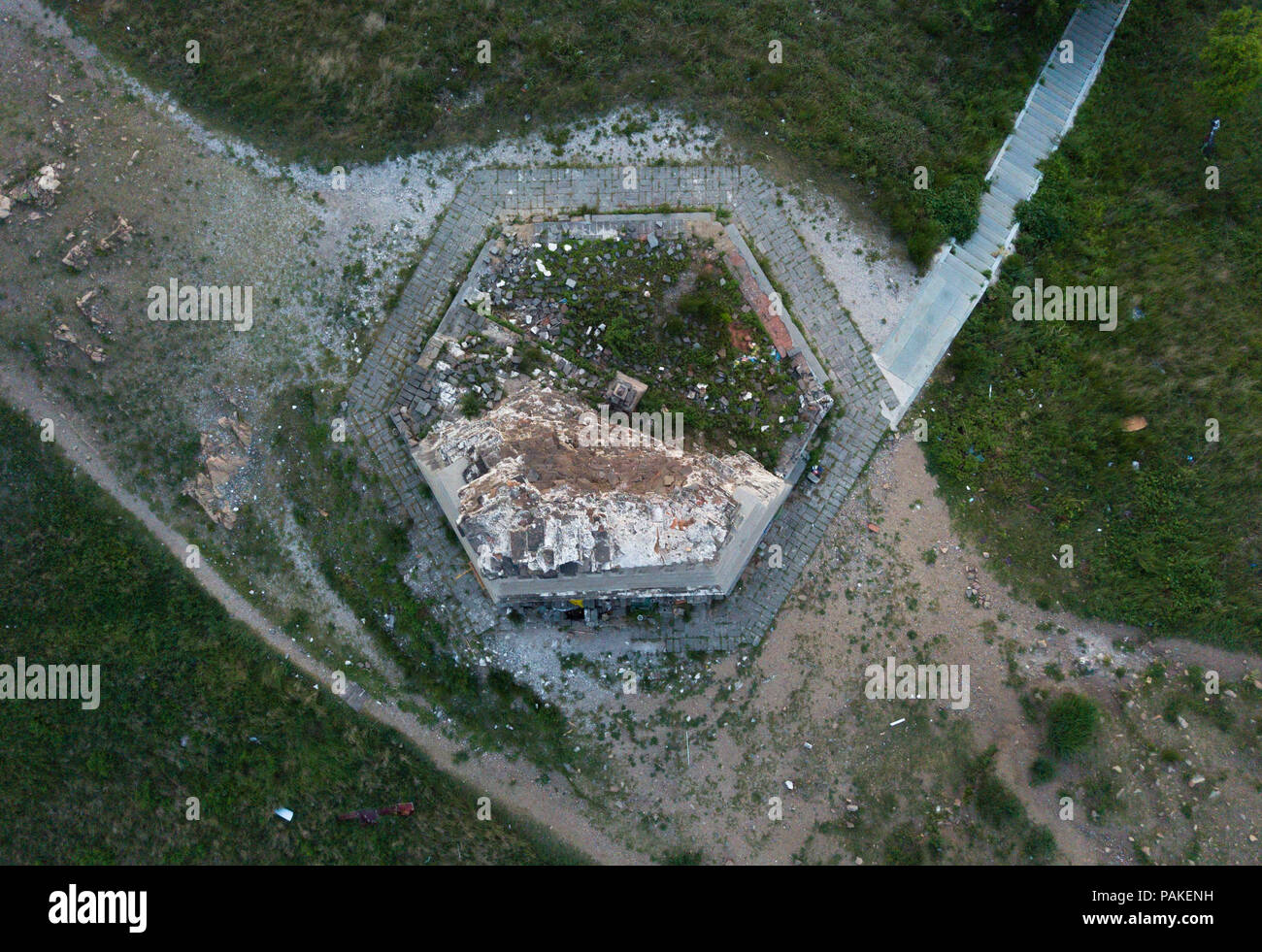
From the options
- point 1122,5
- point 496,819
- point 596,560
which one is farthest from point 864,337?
point 496,819

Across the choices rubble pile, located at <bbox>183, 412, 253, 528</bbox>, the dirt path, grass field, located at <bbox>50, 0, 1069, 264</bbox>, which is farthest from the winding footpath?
rubble pile, located at <bbox>183, 412, 253, 528</bbox>

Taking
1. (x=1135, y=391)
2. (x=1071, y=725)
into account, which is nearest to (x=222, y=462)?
(x=1071, y=725)

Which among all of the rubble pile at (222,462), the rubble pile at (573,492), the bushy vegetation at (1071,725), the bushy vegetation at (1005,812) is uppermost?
the rubble pile at (222,462)

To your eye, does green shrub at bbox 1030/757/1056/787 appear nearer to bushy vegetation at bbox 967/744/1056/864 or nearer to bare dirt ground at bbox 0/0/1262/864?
bare dirt ground at bbox 0/0/1262/864

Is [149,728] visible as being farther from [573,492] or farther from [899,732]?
[899,732]

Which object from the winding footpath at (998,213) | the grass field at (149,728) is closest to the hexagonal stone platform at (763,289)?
the winding footpath at (998,213)

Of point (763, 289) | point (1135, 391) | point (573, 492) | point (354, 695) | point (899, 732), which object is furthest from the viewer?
point (763, 289)

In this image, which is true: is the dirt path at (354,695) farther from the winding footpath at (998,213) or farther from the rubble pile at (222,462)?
the winding footpath at (998,213)
